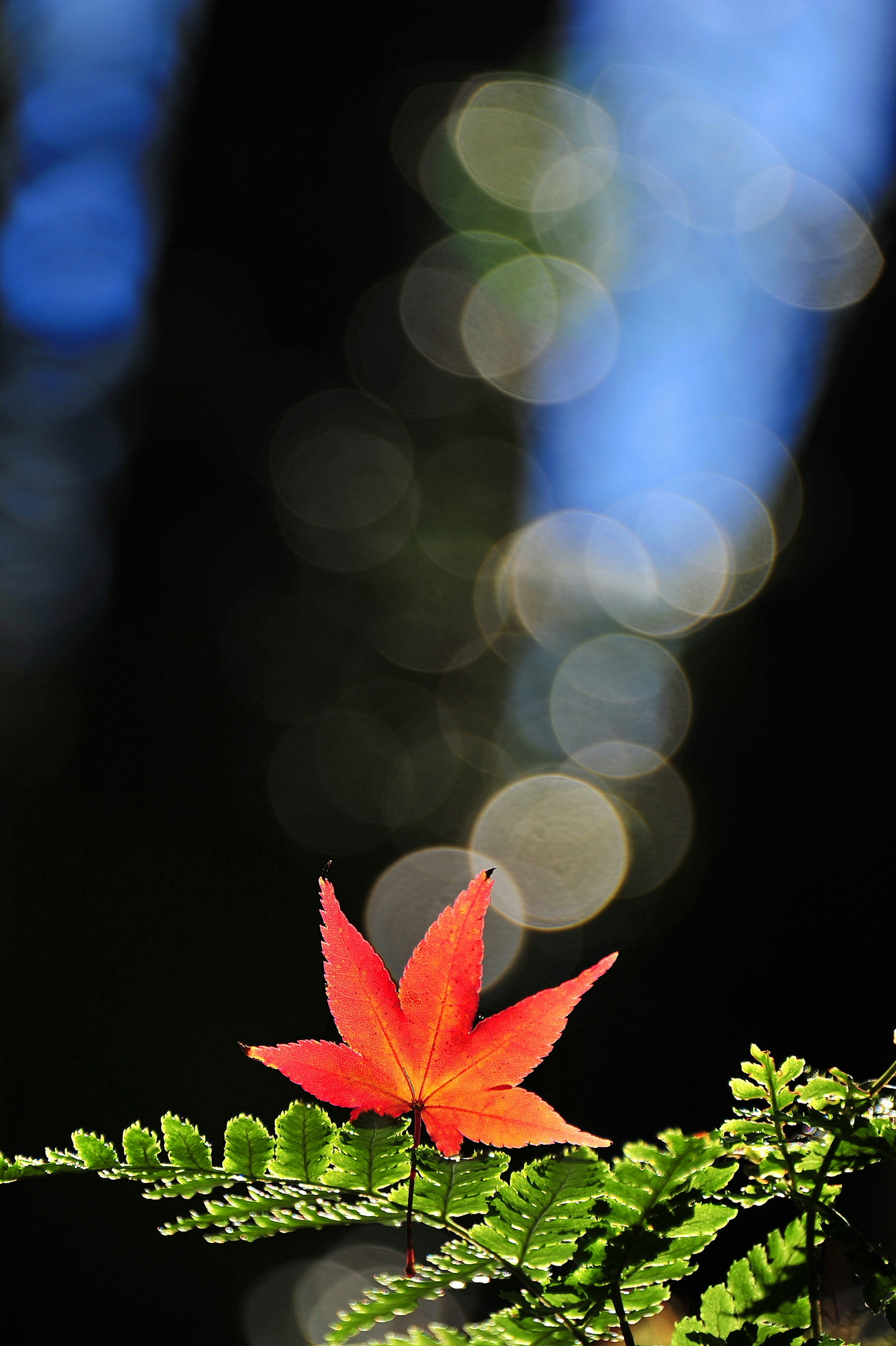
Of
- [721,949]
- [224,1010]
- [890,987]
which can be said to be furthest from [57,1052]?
[890,987]

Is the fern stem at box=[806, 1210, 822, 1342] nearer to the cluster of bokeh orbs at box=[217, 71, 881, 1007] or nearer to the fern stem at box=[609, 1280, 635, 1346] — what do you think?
the fern stem at box=[609, 1280, 635, 1346]

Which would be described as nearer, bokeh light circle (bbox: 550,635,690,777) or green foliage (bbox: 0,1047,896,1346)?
green foliage (bbox: 0,1047,896,1346)

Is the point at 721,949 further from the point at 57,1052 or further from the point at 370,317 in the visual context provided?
the point at 370,317

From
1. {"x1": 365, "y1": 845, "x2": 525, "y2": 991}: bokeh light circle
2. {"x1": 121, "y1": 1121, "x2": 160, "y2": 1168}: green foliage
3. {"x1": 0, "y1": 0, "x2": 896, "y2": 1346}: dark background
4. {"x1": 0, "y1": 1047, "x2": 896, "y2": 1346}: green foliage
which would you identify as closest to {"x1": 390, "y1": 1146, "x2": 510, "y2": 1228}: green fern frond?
{"x1": 0, "y1": 1047, "x2": 896, "y2": 1346}: green foliage

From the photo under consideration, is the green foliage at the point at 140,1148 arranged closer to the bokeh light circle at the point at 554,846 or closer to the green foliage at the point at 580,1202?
the green foliage at the point at 580,1202

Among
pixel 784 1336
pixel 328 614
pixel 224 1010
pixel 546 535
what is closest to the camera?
pixel 784 1336

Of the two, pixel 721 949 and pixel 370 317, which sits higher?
pixel 370 317

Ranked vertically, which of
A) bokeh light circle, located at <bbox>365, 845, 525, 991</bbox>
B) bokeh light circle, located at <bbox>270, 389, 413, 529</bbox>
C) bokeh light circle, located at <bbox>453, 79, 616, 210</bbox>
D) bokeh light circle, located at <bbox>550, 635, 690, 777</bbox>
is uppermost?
bokeh light circle, located at <bbox>453, 79, 616, 210</bbox>
